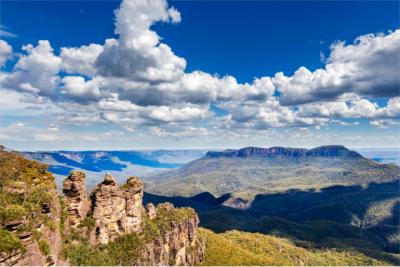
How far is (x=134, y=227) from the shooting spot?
316ft

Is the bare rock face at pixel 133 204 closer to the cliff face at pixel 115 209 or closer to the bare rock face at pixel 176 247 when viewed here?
the cliff face at pixel 115 209

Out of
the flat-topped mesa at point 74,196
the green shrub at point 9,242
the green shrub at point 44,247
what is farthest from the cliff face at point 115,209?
the green shrub at point 9,242

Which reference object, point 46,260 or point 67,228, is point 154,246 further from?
point 46,260

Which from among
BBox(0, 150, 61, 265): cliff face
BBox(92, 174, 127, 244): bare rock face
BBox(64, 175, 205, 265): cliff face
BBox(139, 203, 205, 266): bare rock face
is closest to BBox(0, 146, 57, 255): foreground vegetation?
BBox(0, 150, 61, 265): cliff face

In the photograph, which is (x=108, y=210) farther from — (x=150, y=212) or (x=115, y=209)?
(x=150, y=212)

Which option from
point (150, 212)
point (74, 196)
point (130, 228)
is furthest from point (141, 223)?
point (74, 196)

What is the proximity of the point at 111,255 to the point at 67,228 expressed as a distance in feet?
50.0

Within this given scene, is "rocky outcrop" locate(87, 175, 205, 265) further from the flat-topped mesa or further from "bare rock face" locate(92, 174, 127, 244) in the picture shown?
the flat-topped mesa

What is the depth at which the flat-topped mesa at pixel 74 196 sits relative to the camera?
77312 millimetres

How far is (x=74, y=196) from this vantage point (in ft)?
259

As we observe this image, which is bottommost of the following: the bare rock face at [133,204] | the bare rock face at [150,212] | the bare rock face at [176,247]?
the bare rock face at [176,247]

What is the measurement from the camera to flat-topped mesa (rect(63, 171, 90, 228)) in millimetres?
77312

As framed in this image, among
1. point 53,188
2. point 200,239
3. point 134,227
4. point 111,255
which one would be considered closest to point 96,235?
point 111,255

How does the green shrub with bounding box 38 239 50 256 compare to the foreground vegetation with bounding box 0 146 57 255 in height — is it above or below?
below
